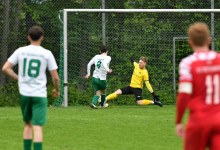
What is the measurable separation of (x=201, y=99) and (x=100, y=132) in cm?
417

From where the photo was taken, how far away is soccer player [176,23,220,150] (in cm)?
303

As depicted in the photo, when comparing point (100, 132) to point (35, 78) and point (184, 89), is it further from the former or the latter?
point (184, 89)

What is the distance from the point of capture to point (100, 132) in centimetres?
711

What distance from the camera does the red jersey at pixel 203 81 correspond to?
3066mm

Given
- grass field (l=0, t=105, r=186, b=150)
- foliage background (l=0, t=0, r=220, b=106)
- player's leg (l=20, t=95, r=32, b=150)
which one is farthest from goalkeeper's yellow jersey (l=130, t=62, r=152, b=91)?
player's leg (l=20, t=95, r=32, b=150)

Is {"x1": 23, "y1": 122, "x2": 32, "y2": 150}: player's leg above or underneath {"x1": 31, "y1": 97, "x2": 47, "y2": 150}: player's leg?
underneath

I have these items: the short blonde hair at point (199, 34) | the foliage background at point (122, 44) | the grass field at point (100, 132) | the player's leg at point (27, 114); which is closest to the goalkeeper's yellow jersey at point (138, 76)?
the foliage background at point (122, 44)

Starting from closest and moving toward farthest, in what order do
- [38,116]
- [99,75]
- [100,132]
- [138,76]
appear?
[38,116] → [100,132] → [99,75] → [138,76]

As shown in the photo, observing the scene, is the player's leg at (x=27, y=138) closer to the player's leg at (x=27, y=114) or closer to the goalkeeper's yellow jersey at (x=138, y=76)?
the player's leg at (x=27, y=114)

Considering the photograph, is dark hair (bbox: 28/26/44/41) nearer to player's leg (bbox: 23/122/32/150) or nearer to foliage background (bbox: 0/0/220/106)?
player's leg (bbox: 23/122/32/150)

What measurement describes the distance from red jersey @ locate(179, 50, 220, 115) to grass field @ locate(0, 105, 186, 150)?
2.63 meters

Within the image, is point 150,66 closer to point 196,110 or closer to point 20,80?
point 20,80

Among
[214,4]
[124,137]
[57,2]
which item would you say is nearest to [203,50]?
[124,137]

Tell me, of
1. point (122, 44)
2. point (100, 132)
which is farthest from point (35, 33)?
point (122, 44)
